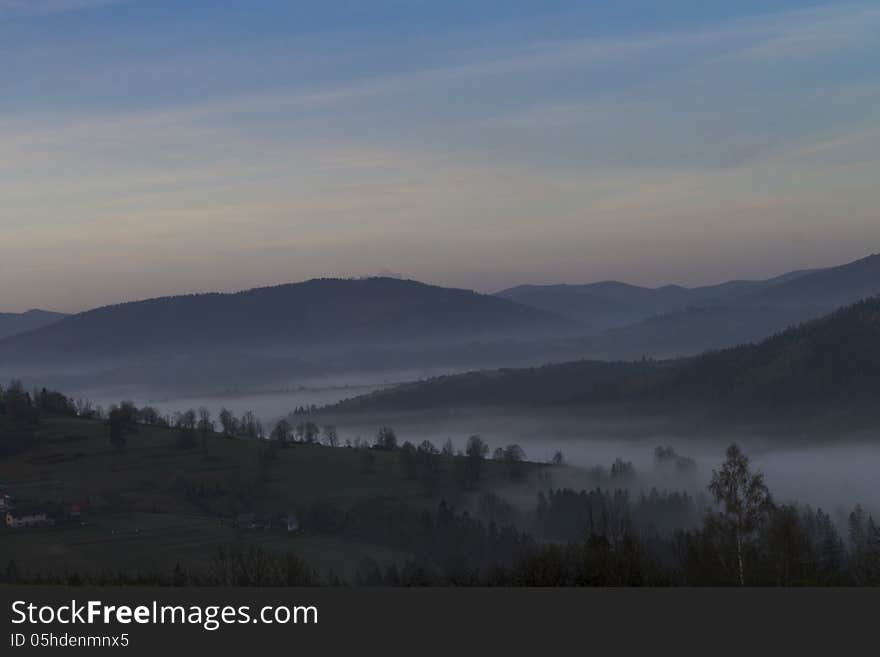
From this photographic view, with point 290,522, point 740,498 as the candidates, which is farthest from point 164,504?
point 740,498

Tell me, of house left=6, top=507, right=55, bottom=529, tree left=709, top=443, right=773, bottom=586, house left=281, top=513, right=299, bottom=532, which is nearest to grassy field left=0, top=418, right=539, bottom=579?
house left=281, top=513, right=299, bottom=532

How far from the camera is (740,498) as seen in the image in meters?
59.1

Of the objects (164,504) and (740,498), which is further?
(164,504)

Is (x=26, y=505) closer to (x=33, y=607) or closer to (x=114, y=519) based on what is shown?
(x=114, y=519)

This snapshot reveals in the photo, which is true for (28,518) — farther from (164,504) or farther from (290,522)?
(290,522)

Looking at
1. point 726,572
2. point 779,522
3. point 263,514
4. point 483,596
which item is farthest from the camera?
point 263,514

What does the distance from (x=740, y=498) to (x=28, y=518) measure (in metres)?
116

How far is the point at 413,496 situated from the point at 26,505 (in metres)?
69.5

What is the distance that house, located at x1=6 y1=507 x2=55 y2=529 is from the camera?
14050cm

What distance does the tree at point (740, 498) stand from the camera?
58.4 meters

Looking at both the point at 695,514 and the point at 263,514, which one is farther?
the point at 695,514

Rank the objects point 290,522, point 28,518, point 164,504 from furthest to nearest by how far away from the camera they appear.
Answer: point 164,504 < point 290,522 < point 28,518

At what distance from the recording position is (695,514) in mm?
185000

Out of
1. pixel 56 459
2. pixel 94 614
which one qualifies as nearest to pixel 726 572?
pixel 94 614
